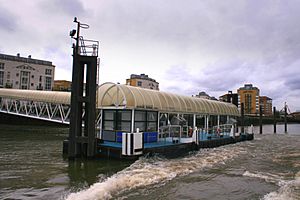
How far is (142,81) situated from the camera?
355 ft

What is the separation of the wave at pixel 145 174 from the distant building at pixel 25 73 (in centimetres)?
6870

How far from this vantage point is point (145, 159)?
15.2 meters

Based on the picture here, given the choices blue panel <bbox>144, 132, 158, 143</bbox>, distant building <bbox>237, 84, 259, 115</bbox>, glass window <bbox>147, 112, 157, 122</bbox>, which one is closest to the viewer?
blue panel <bbox>144, 132, 158, 143</bbox>

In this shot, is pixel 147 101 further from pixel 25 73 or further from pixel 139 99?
pixel 25 73

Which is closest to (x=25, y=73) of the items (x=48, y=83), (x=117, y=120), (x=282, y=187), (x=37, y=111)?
(x=48, y=83)

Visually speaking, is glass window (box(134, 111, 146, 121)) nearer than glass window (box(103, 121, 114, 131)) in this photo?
Yes

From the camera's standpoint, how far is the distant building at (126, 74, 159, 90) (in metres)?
107

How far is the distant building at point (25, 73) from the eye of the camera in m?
74.2

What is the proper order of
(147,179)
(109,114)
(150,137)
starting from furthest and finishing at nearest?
(150,137) → (109,114) → (147,179)

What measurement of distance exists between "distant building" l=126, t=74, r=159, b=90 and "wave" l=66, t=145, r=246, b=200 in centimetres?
8992

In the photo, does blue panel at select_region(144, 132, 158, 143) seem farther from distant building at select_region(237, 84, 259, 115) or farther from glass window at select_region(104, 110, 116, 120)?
distant building at select_region(237, 84, 259, 115)

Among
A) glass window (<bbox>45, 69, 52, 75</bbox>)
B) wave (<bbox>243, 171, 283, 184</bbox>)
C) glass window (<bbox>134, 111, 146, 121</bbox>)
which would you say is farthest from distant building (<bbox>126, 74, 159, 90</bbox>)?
wave (<bbox>243, 171, 283, 184</bbox>)

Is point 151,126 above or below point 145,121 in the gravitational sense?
below

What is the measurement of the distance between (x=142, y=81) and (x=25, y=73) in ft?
150
